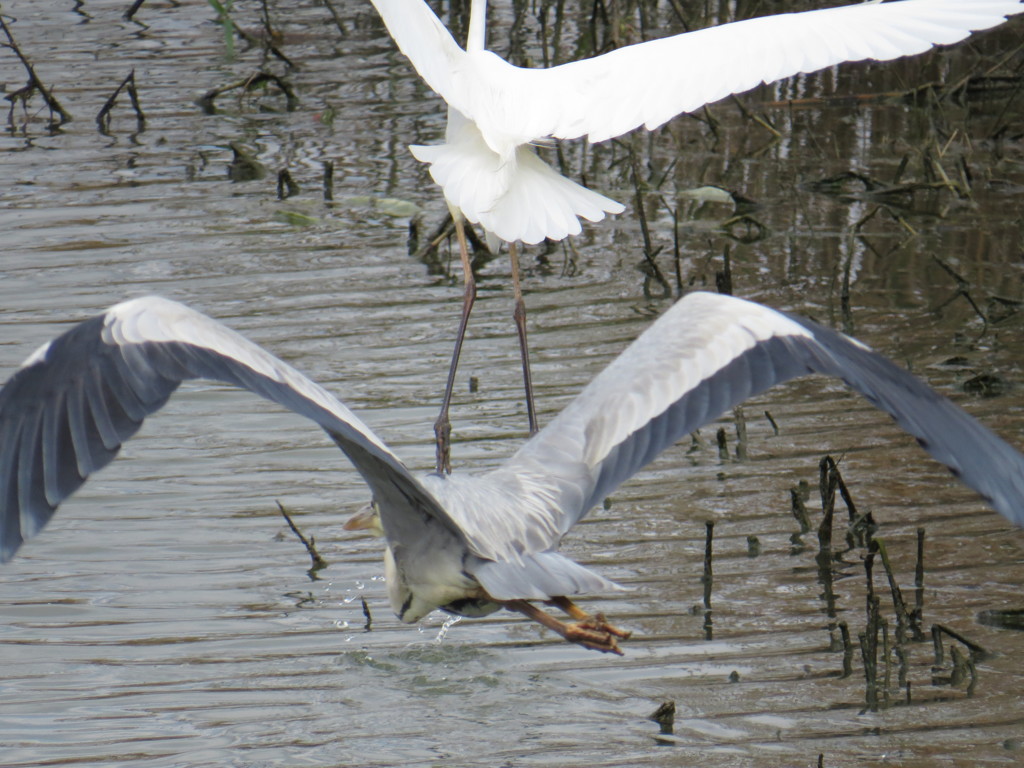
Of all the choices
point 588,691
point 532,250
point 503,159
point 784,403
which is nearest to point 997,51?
point 532,250

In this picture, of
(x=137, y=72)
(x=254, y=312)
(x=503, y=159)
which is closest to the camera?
(x=503, y=159)

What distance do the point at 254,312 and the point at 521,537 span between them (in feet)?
10.2

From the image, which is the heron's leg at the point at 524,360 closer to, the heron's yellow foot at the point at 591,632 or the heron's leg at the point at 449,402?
the heron's leg at the point at 449,402

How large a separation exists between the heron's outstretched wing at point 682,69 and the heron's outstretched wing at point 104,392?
70.4 inches

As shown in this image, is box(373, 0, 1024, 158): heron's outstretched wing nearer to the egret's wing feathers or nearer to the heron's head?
the egret's wing feathers

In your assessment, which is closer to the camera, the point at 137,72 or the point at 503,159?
the point at 503,159

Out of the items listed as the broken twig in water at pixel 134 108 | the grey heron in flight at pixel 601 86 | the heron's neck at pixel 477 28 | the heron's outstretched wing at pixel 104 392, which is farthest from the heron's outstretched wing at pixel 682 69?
the broken twig in water at pixel 134 108

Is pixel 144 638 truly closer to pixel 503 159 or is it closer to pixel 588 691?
pixel 588 691

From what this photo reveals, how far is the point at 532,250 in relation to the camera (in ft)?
23.8

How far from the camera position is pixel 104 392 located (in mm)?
3020

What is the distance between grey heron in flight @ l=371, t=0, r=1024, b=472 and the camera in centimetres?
465

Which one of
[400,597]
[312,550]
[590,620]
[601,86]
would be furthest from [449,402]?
[590,620]

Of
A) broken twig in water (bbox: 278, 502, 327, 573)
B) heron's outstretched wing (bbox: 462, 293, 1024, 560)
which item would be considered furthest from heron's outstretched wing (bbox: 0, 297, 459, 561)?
broken twig in water (bbox: 278, 502, 327, 573)

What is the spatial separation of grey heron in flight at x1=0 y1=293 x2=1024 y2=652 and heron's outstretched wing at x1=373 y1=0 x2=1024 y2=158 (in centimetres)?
114
